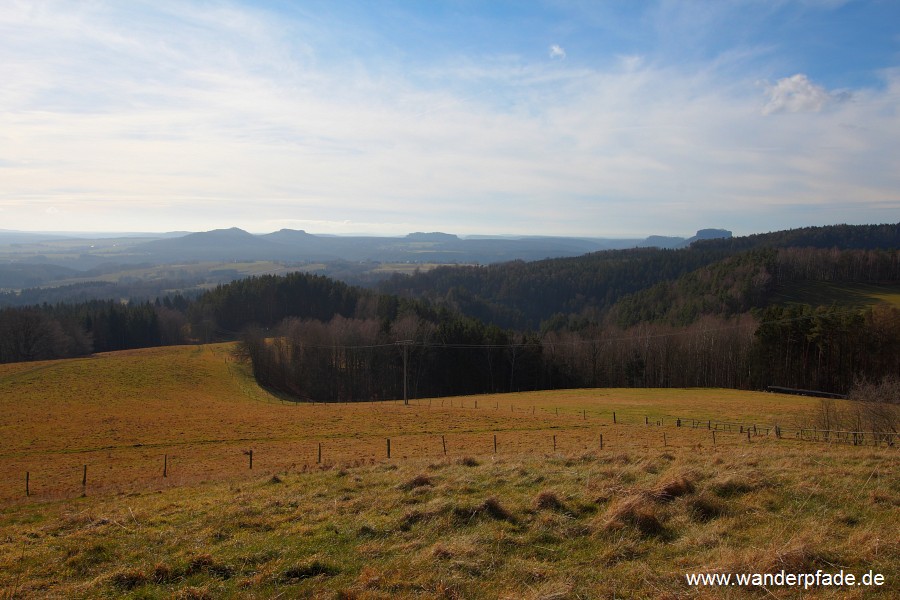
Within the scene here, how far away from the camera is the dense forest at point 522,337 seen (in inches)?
2643

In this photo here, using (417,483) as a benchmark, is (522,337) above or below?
below

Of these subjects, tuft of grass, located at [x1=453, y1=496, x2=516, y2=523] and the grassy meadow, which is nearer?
the grassy meadow

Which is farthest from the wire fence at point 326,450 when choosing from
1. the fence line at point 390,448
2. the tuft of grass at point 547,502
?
the tuft of grass at point 547,502

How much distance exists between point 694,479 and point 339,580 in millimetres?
8755

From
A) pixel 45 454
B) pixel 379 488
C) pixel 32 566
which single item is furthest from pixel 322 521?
pixel 45 454

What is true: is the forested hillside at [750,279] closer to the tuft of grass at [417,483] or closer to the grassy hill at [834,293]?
the grassy hill at [834,293]

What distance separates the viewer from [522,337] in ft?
297

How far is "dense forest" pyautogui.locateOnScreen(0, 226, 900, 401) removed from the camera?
67.1 meters

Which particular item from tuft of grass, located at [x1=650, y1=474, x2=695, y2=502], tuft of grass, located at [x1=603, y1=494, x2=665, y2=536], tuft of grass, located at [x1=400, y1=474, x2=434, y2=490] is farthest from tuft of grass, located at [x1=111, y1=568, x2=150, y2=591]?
tuft of grass, located at [x1=650, y1=474, x2=695, y2=502]

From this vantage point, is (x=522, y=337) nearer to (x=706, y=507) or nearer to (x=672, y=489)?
(x=672, y=489)

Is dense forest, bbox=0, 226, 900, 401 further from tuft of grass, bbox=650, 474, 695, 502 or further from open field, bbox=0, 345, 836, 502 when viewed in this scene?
tuft of grass, bbox=650, 474, 695, 502

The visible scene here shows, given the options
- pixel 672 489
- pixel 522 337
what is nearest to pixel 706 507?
pixel 672 489

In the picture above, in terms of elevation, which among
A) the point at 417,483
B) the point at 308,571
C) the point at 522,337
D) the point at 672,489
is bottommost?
the point at 522,337

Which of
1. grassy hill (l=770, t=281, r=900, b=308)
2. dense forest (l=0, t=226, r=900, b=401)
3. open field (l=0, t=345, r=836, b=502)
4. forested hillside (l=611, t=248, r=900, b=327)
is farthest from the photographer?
grassy hill (l=770, t=281, r=900, b=308)
